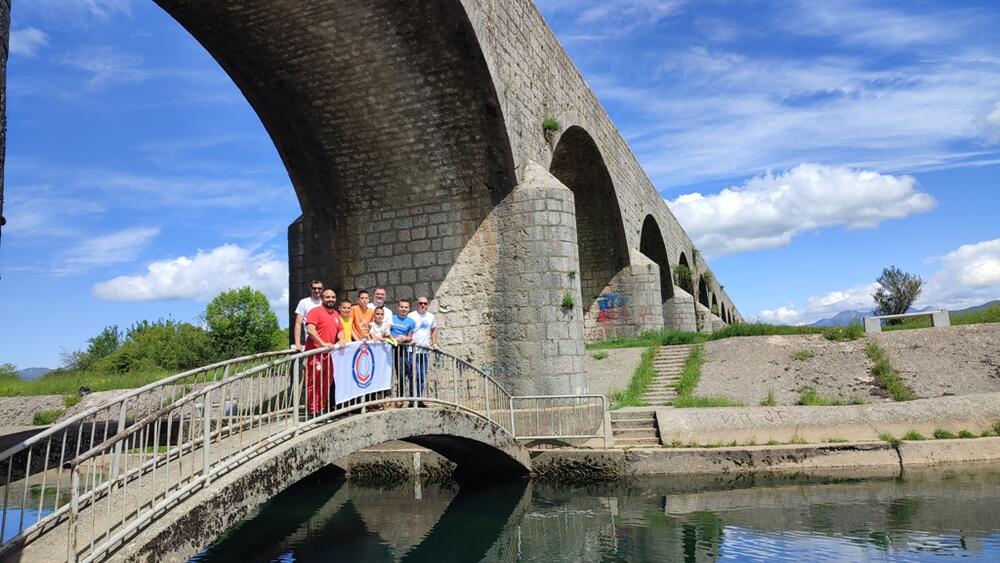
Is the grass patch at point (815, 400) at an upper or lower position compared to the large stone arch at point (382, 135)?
lower

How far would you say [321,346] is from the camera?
6691mm

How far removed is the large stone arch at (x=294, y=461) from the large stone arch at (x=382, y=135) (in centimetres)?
225

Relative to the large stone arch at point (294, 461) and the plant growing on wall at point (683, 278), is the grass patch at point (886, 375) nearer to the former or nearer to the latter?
the large stone arch at point (294, 461)

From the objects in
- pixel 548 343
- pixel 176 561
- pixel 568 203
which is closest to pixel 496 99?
pixel 568 203

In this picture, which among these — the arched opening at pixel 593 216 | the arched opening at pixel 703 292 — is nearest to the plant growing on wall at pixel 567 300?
the arched opening at pixel 593 216

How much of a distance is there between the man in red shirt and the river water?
1607 millimetres

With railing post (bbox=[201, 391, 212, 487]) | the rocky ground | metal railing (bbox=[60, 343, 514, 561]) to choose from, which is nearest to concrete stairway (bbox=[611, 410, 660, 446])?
the rocky ground

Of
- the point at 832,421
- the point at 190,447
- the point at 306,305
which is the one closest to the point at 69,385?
the point at 306,305

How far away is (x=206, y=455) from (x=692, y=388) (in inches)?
373

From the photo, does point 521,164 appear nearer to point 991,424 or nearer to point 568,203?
point 568,203

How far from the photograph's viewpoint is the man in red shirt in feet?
21.0

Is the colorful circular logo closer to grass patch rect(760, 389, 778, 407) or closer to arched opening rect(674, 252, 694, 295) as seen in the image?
grass patch rect(760, 389, 778, 407)

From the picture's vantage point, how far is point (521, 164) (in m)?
11.7

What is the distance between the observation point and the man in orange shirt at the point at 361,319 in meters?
7.93
